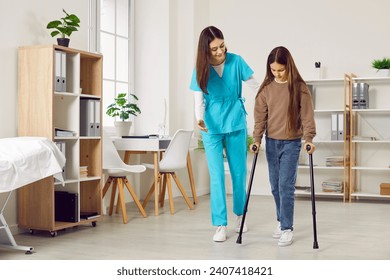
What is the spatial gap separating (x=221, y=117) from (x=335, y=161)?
2793 millimetres

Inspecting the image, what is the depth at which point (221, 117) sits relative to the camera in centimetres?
402

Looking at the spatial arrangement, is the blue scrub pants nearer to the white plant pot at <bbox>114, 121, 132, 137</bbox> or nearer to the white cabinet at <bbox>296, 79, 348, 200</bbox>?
the white plant pot at <bbox>114, 121, 132, 137</bbox>

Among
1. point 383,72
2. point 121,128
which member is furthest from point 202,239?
point 383,72

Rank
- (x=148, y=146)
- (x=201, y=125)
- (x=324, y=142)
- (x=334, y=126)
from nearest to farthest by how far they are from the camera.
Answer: (x=201, y=125), (x=148, y=146), (x=334, y=126), (x=324, y=142)

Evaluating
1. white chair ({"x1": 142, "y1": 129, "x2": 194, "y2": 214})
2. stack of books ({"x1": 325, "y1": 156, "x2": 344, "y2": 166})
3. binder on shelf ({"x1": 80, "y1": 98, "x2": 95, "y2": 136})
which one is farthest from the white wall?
stack of books ({"x1": 325, "y1": 156, "x2": 344, "y2": 166})

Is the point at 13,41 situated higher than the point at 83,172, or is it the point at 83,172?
the point at 13,41

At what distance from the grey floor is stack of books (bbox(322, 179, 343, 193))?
0.90 m

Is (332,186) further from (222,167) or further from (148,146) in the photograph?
(222,167)

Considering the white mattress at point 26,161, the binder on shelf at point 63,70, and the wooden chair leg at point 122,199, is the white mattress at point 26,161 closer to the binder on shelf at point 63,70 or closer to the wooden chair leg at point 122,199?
the binder on shelf at point 63,70

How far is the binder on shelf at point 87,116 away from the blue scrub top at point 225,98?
38.6 inches

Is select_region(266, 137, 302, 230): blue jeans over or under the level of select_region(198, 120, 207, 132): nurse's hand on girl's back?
under

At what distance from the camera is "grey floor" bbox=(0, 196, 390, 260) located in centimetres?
360

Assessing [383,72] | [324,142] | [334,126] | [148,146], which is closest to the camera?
[148,146]

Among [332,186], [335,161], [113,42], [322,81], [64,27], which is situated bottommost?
[332,186]
